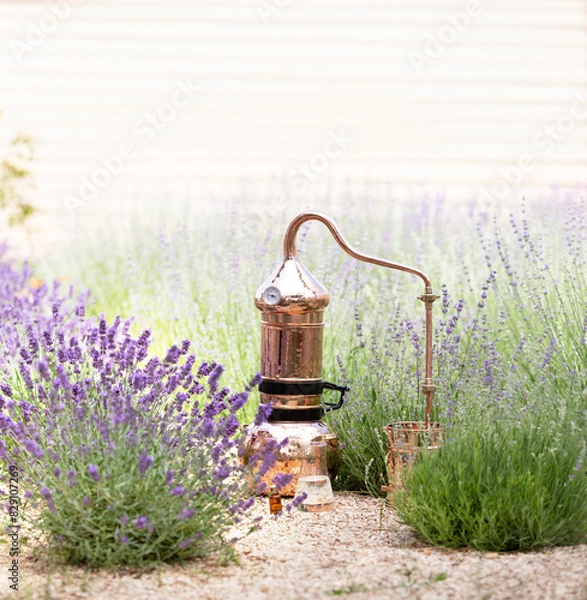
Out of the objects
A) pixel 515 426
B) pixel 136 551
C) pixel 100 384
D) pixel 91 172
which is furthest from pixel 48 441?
pixel 91 172

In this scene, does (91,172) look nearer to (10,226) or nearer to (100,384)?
(10,226)

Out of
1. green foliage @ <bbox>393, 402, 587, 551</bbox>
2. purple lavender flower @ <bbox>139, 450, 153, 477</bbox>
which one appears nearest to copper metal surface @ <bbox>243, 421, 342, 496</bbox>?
green foliage @ <bbox>393, 402, 587, 551</bbox>

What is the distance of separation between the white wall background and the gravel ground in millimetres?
5774

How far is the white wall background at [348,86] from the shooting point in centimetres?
813

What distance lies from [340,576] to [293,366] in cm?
104

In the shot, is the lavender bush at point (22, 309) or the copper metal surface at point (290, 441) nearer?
the copper metal surface at point (290, 441)

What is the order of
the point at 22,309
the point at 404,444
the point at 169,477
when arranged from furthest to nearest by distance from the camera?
the point at 22,309 < the point at 404,444 < the point at 169,477

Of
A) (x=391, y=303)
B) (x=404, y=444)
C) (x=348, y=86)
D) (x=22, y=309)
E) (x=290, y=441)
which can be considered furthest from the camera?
(x=348, y=86)

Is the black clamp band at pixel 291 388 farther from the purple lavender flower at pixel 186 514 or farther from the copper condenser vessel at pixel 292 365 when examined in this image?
the purple lavender flower at pixel 186 514

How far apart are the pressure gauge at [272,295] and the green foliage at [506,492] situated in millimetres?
845

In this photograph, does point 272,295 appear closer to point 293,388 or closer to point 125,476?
point 293,388

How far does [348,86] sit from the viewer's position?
8148 mm

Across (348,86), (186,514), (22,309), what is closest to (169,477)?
(186,514)

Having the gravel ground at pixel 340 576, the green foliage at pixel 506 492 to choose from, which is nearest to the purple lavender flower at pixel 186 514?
the gravel ground at pixel 340 576
